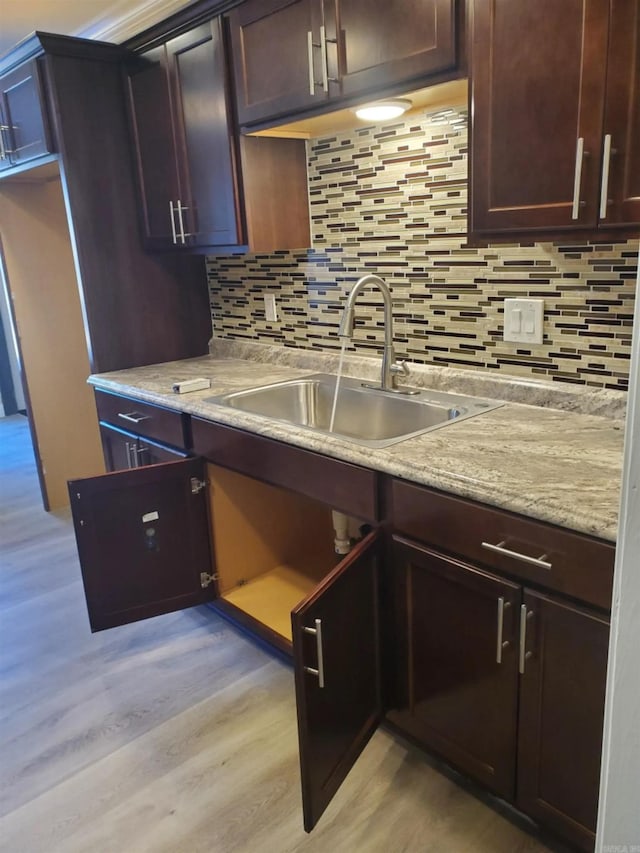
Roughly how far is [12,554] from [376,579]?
2067 mm

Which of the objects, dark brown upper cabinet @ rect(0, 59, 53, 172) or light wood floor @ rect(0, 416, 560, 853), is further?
dark brown upper cabinet @ rect(0, 59, 53, 172)

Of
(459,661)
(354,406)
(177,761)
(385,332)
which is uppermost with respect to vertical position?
(385,332)

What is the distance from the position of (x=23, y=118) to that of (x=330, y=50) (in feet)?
4.85

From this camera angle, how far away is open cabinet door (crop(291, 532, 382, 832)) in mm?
1297

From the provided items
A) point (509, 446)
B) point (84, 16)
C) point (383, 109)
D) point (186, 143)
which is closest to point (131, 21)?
point (84, 16)

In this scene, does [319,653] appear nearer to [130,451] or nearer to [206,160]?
[130,451]

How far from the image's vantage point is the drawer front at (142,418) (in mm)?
2180

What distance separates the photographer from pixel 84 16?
Answer: 271 centimetres

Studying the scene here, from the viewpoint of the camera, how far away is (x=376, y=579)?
5.03 ft

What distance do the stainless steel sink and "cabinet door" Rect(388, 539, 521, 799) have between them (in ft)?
1.61

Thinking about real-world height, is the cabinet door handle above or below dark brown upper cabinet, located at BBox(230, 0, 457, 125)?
below

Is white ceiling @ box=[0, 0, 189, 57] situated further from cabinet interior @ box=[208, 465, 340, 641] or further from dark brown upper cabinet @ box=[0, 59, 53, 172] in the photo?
cabinet interior @ box=[208, 465, 340, 641]

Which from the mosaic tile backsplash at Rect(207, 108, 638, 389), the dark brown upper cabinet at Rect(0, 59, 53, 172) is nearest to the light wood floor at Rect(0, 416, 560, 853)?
→ the mosaic tile backsplash at Rect(207, 108, 638, 389)

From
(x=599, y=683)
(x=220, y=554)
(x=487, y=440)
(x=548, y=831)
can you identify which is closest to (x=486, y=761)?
(x=548, y=831)
